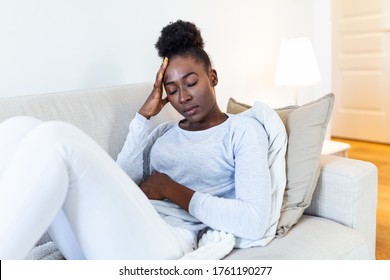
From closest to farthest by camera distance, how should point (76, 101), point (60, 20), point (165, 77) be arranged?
point (165, 77) → point (76, 101) → point (60, 20)

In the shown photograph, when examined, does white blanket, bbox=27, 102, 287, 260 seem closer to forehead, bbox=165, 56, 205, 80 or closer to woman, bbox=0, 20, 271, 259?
woman, bbox=0, 20, 271, 259

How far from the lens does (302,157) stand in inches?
55.5

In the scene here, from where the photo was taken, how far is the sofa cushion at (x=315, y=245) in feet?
4.03

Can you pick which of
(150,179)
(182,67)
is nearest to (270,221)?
(150,179)

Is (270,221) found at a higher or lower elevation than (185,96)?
lower

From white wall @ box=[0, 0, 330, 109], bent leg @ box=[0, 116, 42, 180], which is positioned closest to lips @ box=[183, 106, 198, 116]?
bent leg @ box=[0, 116, 42, 180]

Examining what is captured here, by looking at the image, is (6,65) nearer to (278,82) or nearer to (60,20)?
(60,20)

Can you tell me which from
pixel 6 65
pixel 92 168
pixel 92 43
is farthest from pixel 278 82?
pixel 92 168

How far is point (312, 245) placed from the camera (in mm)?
1283

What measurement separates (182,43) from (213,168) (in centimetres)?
37

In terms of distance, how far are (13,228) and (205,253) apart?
0.45 m

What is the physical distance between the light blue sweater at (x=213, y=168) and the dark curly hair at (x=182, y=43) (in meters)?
0.20

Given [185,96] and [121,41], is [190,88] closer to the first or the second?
[185,96]

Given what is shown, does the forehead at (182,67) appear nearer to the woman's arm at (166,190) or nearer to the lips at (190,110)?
the lips at (190,110)
